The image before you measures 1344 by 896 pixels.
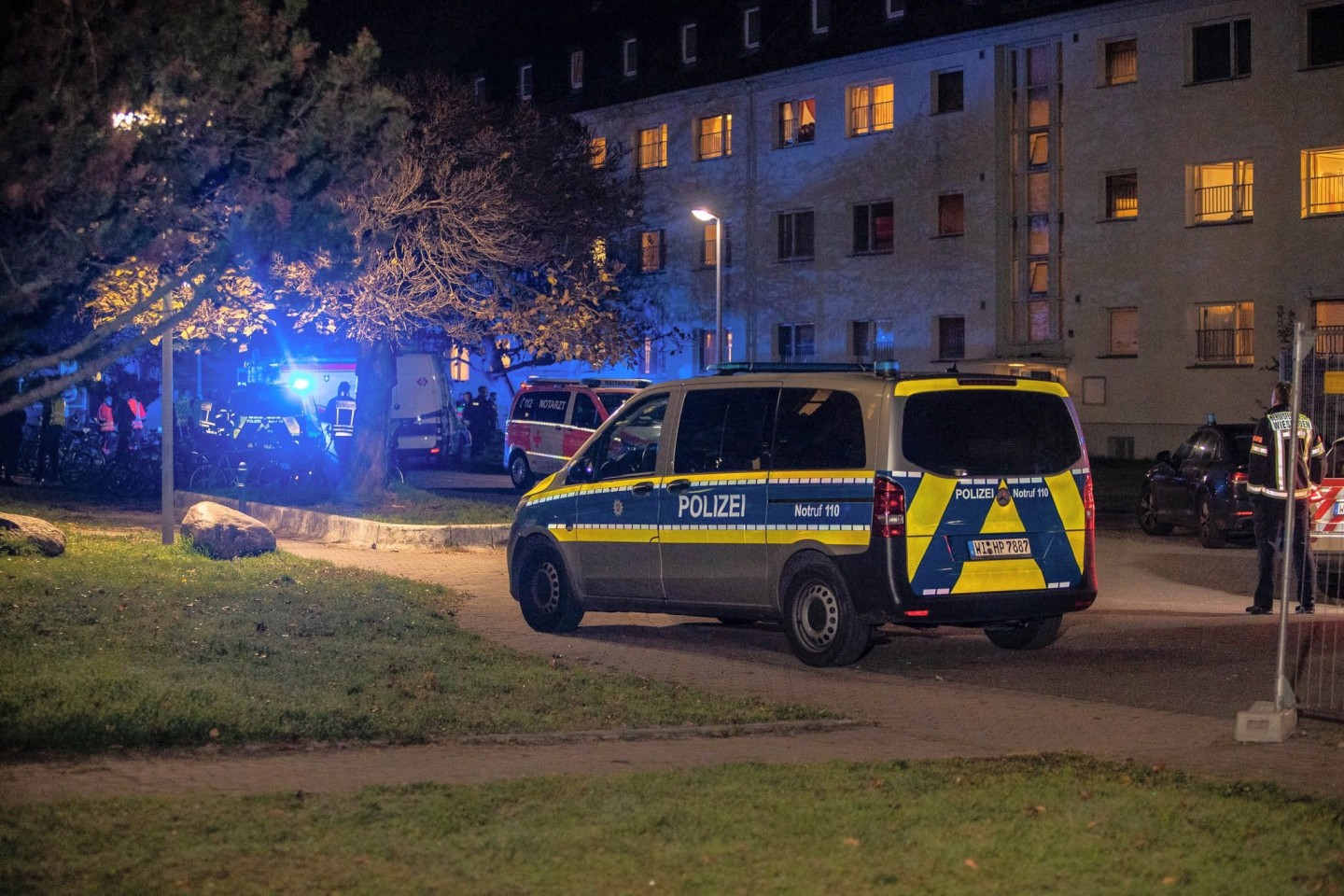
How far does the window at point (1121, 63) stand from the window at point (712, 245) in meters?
12.5

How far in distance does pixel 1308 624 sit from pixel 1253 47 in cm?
2685

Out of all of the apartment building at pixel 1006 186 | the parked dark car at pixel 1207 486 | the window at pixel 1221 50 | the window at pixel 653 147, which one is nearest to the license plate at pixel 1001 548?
the parked dark car at pixel 1207 486

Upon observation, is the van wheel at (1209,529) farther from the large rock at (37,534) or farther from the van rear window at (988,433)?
the large rock at (37,534)

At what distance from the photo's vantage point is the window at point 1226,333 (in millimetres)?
38219

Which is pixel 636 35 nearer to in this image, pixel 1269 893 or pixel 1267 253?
pixel 1267 253

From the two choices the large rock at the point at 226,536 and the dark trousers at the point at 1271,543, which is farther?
the large rock at the point at 226,536

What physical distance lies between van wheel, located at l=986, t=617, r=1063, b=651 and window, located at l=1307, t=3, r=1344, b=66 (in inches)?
1097

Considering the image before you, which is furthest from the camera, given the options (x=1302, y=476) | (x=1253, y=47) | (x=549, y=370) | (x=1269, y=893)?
(x=549, y=370)

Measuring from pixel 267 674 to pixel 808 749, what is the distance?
3.62 meters

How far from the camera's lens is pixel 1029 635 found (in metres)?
12.4

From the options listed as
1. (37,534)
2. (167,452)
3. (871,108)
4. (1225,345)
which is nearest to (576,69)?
(871,108)

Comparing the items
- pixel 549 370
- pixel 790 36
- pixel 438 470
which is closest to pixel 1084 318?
pixel 790 36

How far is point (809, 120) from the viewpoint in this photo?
46.3 meters

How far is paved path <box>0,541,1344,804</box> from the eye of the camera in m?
7.35
